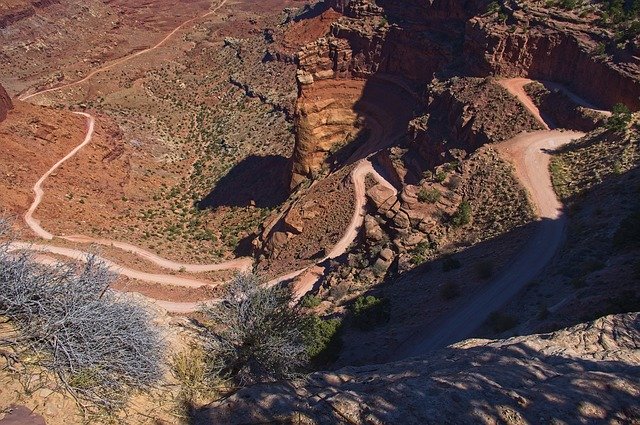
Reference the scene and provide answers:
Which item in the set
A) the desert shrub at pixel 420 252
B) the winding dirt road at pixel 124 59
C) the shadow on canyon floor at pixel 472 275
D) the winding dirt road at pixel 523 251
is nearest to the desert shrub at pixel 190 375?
the shadow on canyon floor at pixel 472 275

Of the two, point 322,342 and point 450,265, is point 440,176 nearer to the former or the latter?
point 450,265

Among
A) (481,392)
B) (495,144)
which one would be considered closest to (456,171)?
(495,144)

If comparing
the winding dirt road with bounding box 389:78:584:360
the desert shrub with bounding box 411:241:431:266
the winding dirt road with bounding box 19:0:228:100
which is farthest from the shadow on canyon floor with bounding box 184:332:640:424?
the winding dirt road with bounding box 19:0:228:100

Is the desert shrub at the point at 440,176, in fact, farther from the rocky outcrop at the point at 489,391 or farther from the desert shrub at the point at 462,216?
the rocky outcrop at the point at 489,391

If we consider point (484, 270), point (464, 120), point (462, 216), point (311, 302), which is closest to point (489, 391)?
point (484, 270)

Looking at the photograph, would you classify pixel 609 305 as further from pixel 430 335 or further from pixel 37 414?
pixel 37 414

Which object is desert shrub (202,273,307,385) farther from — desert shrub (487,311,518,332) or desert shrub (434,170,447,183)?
desert shrub (434,170,447,183)
